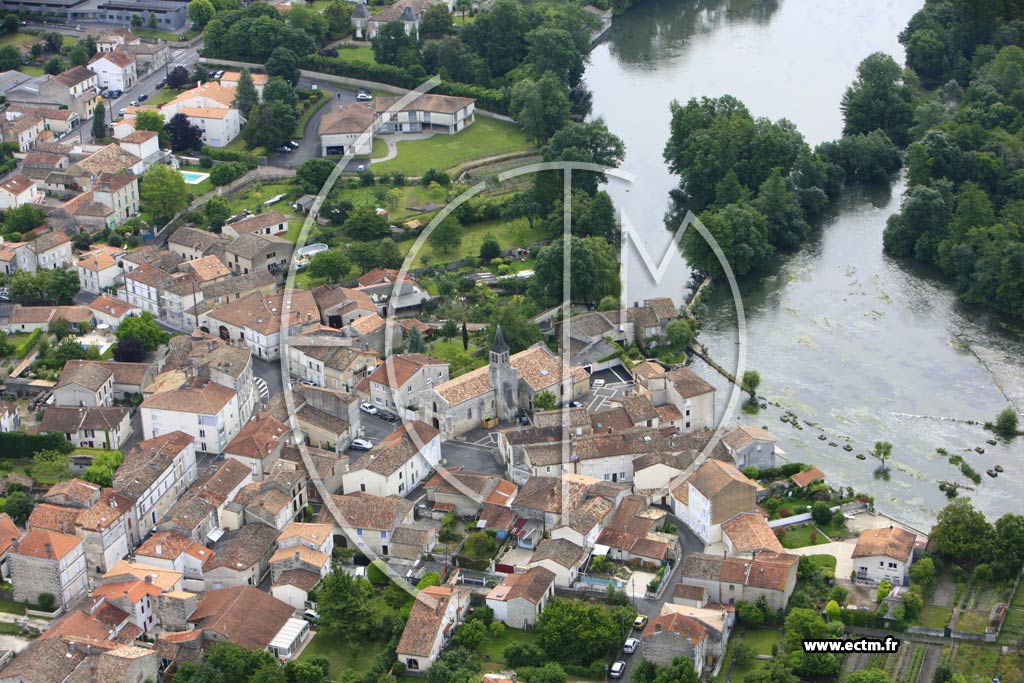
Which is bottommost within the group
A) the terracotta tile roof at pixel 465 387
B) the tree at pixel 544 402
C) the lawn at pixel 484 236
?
the lawn at pixel 484 236

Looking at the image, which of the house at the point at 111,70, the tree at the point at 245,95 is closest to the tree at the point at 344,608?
the tree at the point at 245,95

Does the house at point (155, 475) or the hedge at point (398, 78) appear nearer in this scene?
the house at point (155, 475)

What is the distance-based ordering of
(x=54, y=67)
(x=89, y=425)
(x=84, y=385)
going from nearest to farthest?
(x=89, y=425), (x=84, y=385), (x=54, y=67)

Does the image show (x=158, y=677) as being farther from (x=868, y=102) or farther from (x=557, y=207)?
(x=868, y=102)

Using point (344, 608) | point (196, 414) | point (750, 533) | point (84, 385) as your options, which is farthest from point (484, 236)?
point (344, 608)

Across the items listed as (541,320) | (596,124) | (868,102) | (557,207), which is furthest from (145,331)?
(868,102)

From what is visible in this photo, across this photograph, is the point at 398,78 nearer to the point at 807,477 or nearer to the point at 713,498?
the point at 807,477

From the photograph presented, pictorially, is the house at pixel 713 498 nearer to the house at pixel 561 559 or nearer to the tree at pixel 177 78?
the house at pixel 561 559

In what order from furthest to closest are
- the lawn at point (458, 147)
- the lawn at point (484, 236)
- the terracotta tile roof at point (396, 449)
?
1. the lawn at point (458, 147)
2. the lawn at point (484, 236)
3. the terracotta tile roof at point (396, 449)
